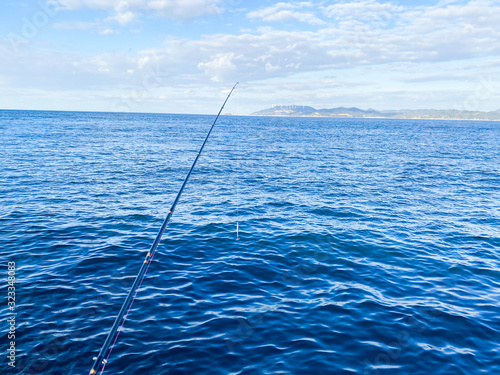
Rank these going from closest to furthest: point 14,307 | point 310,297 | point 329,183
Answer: point 14,307, point 310,297, point 329,183

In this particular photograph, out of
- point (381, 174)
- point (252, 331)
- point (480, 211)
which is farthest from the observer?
point (381, 174)

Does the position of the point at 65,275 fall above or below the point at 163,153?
below

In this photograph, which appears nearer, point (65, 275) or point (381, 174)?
point (65, 275)

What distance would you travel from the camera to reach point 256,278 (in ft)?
42.5

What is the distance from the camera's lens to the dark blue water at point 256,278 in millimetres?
8688

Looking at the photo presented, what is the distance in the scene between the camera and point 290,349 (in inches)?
352

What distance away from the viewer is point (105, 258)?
554 inches

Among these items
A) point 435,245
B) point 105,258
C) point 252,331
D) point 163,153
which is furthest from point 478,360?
point 163,153

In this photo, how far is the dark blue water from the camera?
8.69m

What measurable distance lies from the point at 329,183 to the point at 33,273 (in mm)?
24773

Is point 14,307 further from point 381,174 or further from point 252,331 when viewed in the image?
point 381,174

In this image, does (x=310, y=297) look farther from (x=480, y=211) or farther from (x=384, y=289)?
(x=480, y=211)

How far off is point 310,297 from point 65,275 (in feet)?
31.1

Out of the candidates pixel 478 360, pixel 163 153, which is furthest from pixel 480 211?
pixel 163 153
